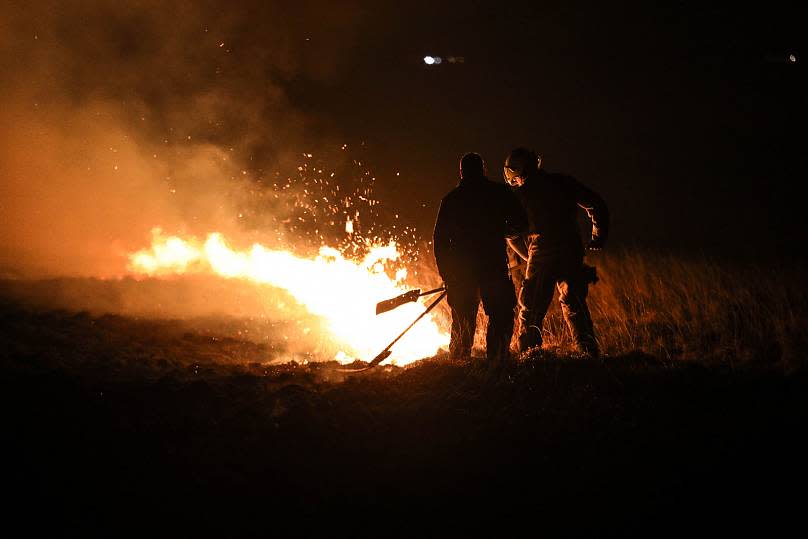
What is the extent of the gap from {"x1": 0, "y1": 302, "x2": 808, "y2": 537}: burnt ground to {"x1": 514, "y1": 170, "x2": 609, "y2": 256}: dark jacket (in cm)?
123

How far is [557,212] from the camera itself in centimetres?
569

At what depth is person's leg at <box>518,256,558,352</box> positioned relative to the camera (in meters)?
5.69

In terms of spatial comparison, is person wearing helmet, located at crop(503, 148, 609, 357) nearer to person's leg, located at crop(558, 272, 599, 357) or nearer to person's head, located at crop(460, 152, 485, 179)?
person's leg, located at crop(558, 272, 599, 357)

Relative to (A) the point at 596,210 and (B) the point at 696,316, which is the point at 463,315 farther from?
(B) the point at 696,316

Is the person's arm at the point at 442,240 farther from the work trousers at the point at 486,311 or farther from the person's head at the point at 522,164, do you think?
the person's head at the point at 522,164

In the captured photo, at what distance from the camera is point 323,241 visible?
53.3 feet

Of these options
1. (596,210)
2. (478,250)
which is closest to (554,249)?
(596,210)

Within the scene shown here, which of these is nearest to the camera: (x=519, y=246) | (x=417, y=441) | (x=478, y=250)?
(x=417, y=441)

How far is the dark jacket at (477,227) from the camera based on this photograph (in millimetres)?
5629

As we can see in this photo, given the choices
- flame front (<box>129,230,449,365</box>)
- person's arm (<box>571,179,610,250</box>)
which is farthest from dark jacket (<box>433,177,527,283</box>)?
flame front (<box>129,230,449,365</box>)

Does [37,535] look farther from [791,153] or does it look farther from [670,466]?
[791,153]

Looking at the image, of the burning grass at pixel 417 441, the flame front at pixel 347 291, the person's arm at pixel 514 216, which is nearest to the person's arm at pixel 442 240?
the person's arm at pixel 514 216

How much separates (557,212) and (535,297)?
0.90 meters

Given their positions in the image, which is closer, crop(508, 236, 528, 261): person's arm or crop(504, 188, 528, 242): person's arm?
crop(504, 188, 528, 242): person's arm
